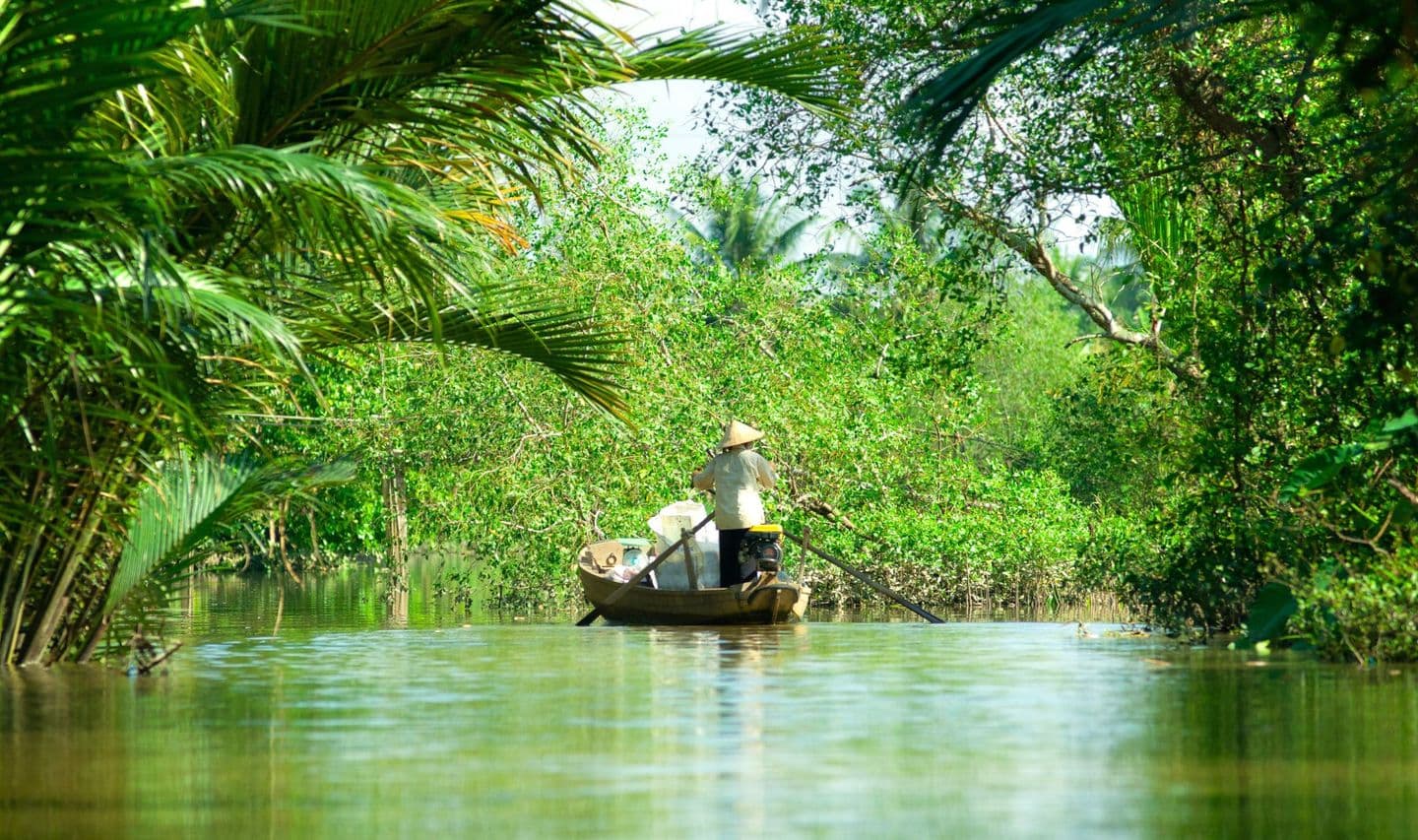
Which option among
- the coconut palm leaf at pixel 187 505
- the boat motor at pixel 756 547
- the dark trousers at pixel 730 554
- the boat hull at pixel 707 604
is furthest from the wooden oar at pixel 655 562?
the coconut palm leaf at pixel 187 505

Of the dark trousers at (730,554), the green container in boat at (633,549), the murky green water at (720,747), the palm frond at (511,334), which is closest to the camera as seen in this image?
the murky green water at (720,747)

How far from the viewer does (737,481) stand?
805 inches

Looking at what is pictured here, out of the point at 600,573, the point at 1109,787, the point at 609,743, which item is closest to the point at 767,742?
the point at 609,743

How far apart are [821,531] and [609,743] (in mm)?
21447

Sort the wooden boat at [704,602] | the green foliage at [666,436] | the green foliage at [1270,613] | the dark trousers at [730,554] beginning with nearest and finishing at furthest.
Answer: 1. the green foliage at [1270,613]
2. the wooden boat at [704,602]
3. the dark trousers at [730,554]
4. the green foliage at [666,436]

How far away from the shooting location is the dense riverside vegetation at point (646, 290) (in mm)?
10148

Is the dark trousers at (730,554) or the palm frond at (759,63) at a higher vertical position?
the palm frond at (759,63)

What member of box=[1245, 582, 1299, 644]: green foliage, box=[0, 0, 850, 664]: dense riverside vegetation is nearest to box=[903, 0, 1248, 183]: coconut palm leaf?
box=[0, 0, 850, 664]: dense riverside vegetation

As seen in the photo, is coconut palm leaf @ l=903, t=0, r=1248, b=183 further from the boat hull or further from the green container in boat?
the green container in boat

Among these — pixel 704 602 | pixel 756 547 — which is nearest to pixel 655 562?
pixel 704 602

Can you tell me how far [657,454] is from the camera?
28703mm

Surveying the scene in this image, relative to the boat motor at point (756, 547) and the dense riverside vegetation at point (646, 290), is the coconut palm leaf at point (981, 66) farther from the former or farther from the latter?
the boat motor at point (756, 547)

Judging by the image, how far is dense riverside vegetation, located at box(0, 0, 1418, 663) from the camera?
10.1 metres

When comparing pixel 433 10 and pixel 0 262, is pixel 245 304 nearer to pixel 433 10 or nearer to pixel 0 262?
pixel 0 262
